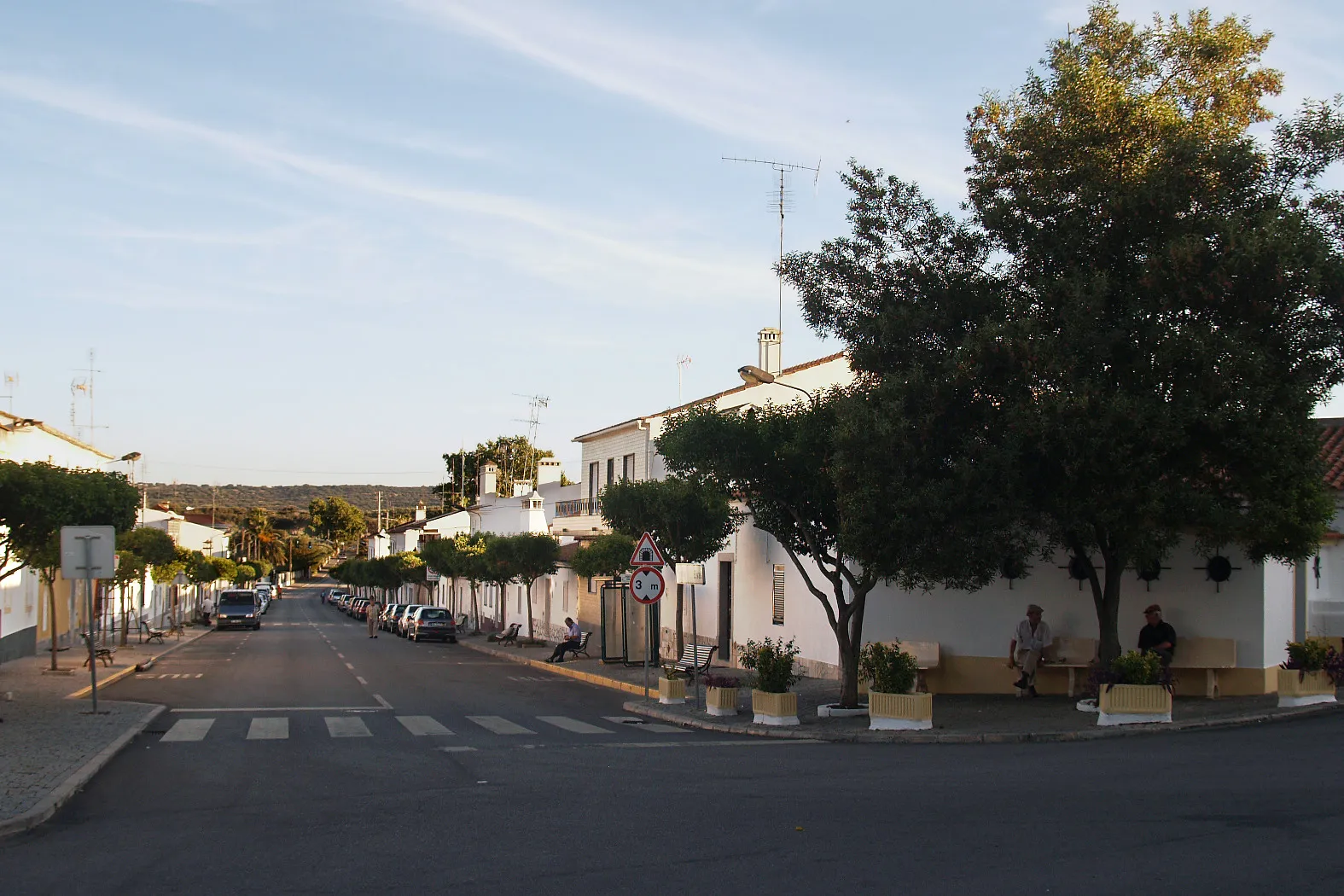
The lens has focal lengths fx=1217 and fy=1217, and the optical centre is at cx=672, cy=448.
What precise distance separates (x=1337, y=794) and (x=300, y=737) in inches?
478

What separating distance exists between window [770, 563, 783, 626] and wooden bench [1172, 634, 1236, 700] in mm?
10032

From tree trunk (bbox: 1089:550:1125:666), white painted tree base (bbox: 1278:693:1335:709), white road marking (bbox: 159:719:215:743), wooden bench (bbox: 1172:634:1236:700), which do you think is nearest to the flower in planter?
white painted tree base (bbox: 1278:693:1335:709)

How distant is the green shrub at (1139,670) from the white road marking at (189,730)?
39.6 feet

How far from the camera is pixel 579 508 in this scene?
47.6m

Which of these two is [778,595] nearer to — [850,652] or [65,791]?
[850,652]

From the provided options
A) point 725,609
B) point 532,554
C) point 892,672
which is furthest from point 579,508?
point 892,672

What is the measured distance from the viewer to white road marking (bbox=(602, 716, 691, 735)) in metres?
18.1

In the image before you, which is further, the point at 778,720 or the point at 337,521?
the point at 337,521

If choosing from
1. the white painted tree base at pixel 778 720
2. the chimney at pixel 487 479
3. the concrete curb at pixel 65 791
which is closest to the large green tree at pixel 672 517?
the white painted tree base at pixel 778 720

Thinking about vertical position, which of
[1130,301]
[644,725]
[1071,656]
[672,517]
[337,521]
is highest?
[1130,301]

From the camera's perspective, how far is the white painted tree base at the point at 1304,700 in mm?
16328

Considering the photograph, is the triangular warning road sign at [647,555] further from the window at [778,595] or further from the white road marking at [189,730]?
the white road marking at [189,730]

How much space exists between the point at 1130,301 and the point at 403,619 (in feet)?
156

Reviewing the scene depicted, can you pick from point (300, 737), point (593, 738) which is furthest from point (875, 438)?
point (300, 737)
